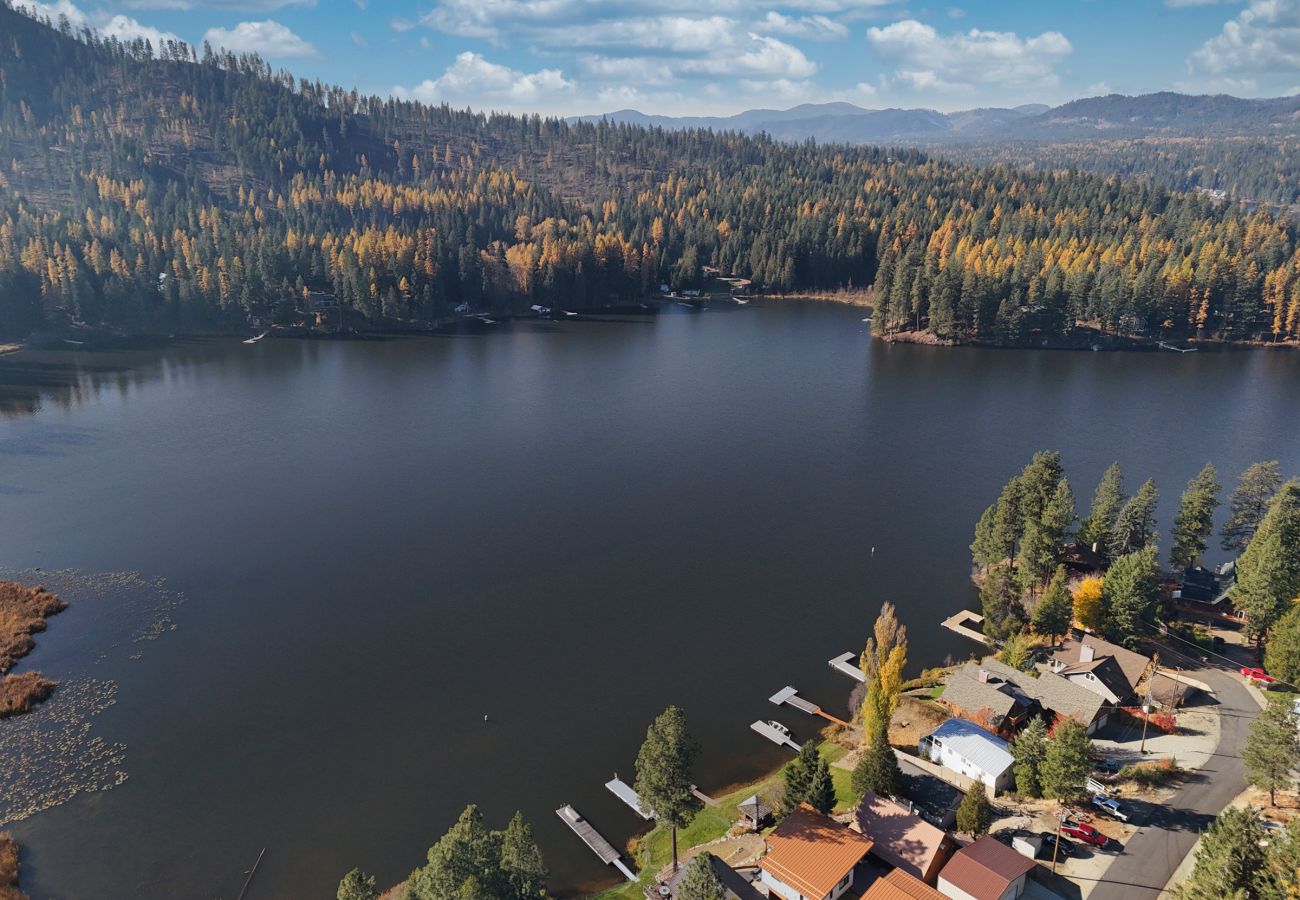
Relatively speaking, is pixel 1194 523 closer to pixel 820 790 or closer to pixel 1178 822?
pixel 1178 822

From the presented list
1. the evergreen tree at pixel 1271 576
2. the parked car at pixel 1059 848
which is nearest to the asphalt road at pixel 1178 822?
the parked car at pixel 1059 848

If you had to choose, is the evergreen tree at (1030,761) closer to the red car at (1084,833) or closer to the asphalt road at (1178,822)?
the red car at (1084,833)

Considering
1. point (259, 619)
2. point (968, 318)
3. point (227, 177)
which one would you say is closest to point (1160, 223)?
point (968, 318)

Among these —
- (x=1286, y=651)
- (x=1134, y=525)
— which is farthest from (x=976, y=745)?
(x=1134, y=525)

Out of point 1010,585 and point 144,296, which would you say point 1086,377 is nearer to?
point 1010,585

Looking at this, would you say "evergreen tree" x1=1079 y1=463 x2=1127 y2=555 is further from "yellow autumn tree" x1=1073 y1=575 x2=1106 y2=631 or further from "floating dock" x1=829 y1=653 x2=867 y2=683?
"floating dock" x1=829 y1=653 x2=867 y2=683
